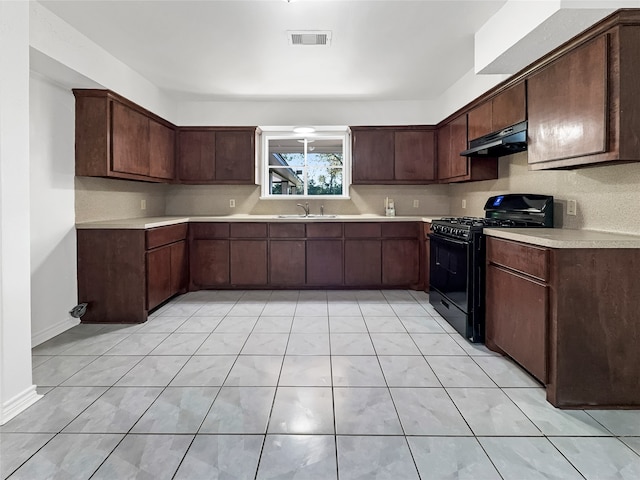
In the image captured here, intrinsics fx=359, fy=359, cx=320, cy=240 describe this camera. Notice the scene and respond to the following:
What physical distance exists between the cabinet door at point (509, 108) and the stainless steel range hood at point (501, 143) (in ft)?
0.28

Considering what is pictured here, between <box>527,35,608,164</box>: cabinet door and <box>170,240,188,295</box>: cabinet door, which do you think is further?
<box>170,240,188,295</box>: cabinet door

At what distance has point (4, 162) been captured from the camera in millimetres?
1830

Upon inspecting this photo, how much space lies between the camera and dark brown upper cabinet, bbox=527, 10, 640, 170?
6.17 ft

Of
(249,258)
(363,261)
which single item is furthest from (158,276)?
(363,261)

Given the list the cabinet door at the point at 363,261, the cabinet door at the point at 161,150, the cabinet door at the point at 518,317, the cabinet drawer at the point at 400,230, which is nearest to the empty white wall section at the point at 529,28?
the cabinet door at the point at 518,317

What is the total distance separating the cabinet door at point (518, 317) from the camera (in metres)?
1.99

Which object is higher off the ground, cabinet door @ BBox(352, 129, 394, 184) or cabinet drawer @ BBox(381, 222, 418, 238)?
cabinet door @ BBox(352, 129, 394, 184)

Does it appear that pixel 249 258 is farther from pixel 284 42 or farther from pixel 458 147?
pixel 458 147

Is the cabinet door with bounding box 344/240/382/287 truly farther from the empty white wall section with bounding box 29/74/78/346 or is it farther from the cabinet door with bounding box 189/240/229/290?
the empty white wall section with bounding box 29/74/78/346

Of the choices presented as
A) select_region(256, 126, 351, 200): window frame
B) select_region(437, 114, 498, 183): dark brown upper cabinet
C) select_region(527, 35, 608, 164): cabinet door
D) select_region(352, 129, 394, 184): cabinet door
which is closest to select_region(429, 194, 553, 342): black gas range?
select_region(437, 114, 498, 183): dark brown upper cabinet

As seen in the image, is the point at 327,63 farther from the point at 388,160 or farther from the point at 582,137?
the point at 582,137

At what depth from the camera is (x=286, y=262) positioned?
14.9 ft

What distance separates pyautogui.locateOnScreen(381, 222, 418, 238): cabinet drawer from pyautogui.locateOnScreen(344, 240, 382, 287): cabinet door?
0.17 m

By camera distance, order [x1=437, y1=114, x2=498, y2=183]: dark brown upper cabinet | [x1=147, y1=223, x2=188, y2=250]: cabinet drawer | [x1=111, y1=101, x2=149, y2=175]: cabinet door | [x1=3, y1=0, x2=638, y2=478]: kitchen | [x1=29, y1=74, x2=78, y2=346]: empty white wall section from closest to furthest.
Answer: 1. [x1=3, y1=0, x2=638, y2=478]: kitchen
2. [x1=29, y1=74, x2=78, y2=346]: empty white wall section
3. [x1=111, y1=101, x2=149, y2=175]: cabinet door
4. [x1=147, y1=223, x2=188, y2=250]: cabinet drawer
5. [x1=437, y1=114, x2=498, y2=183]: dark brown upper cabinet
